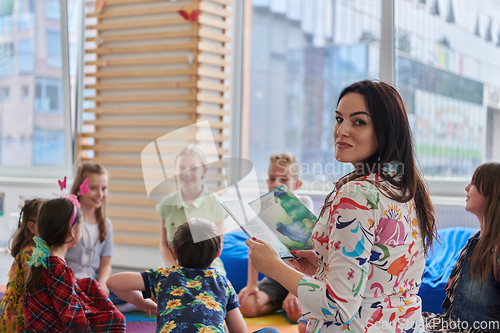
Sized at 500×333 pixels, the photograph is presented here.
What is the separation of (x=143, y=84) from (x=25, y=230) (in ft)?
6.57

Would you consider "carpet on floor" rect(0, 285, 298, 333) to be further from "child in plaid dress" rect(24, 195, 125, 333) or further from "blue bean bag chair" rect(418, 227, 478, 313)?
"blue bean bag chair" rect(418, 227, 478, 313)

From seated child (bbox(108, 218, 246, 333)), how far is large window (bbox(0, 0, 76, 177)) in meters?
2.84

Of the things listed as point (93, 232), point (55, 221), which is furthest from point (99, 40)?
point (55, 221)

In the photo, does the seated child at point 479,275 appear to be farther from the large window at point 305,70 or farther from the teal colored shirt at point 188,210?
the large window at point 305,70

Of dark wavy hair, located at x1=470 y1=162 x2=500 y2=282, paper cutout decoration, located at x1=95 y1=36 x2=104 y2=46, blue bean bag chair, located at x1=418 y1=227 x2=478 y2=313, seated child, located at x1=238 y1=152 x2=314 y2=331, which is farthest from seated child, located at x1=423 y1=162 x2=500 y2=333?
paper cutout decoration, located at x1=95 y1=36 x2=104 y2=46

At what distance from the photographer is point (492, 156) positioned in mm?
3469

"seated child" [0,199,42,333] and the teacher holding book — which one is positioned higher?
the teacher holding book

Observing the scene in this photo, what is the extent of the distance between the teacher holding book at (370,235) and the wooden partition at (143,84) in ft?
7.94

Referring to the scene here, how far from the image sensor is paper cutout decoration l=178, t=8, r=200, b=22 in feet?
11.4

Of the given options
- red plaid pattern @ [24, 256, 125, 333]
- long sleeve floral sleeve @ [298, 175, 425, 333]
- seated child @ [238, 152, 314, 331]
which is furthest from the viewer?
seated child @ [238, 152, 314, 331]

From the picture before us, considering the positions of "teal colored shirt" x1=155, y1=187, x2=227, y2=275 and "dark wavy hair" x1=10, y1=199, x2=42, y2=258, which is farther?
"teal colored shirt" x1=155, y1=187, x2=227, y2=275

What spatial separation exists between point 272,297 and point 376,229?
62.8 inches

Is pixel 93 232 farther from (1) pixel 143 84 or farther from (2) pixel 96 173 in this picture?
(1) pixel 143 84

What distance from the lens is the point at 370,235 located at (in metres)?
0.95
